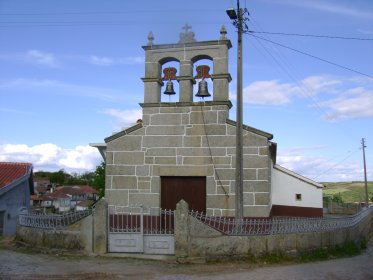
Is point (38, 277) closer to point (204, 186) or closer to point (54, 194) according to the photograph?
point (204, 186)

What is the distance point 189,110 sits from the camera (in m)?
12.2

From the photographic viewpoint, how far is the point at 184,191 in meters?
12.1

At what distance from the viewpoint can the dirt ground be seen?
28.2ft

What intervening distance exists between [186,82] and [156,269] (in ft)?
18.1

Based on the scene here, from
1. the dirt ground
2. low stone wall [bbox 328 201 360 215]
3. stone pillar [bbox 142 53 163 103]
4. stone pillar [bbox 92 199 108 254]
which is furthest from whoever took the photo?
low stone wall [bbox 328 201 360 215]

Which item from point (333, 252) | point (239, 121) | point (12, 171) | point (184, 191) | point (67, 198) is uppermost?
point (239, 121)

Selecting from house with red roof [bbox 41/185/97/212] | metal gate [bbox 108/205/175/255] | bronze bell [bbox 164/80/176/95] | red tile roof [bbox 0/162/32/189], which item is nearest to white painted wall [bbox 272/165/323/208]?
metal gate [bbox 108/205/175/255]

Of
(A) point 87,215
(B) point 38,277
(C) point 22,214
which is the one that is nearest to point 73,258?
(A) point 87,215

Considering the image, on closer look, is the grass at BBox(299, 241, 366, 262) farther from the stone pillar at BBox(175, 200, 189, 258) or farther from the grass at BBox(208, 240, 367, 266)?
the stone pillar at BBox(175, 200, 189, 258)

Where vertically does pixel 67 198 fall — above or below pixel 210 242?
above

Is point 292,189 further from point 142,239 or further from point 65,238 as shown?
point 65,238

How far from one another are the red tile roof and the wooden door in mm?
12343

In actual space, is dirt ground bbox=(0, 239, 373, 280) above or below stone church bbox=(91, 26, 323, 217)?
below

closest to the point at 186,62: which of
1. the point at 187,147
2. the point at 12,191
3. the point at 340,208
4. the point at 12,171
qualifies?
the point at 187,147
